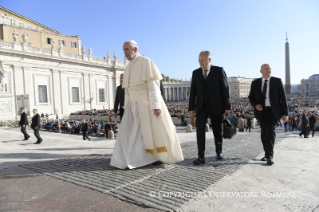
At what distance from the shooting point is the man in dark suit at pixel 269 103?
4.27 metres

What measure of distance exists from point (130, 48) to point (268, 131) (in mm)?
2722

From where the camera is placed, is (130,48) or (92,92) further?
(92,92)

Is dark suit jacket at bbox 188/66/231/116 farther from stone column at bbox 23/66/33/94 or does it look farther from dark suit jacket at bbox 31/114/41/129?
stone column at bbox 23/66/33/94

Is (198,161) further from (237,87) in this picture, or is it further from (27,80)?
(237,87)

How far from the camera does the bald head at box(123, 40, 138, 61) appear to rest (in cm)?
407

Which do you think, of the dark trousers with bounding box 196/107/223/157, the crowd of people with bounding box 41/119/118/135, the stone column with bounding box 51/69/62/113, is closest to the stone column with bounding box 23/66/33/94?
the stone column with bounding box 51/69/62/113

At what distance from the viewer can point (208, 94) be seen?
13.9ft

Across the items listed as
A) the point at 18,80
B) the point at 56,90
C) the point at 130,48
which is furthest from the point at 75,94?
the point at 130,48

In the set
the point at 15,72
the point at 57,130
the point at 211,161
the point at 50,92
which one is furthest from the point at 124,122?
the point at 50,92

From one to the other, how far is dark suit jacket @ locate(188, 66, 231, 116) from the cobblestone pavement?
91cm

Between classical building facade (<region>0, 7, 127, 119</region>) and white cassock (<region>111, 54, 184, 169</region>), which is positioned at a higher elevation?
classical building facade (<region>0, 7, 127, 119</region>)

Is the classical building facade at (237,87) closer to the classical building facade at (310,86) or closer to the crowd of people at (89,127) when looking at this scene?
the classical building facade at (310,86)

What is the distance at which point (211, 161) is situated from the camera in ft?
13.7

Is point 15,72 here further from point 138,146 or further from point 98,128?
point 138,146
